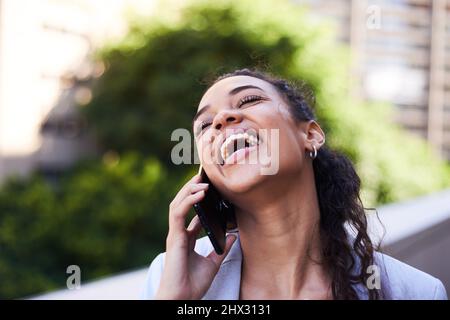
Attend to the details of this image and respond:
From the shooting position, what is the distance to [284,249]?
3.41 feet

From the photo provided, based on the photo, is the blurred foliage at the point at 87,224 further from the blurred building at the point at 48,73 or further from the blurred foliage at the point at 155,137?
the blurred building at the point at 48,73

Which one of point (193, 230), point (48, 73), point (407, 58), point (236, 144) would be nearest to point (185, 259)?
point (193, 230)

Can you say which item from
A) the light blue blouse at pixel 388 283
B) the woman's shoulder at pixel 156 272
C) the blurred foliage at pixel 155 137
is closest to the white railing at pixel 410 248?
the woman's shoulder at pixel 156 272

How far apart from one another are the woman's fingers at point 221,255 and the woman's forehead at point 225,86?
0.73 ft

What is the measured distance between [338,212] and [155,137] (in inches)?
579

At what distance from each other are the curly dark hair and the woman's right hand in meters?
0.18

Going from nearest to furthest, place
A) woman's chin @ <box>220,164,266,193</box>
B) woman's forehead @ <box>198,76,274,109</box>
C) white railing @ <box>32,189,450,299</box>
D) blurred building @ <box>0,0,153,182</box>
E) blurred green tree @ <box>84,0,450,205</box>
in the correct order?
1. woman's chin @ <box>220,164,266,193</box>
2. woman's forehead @ <box>198,76,274,109</box>
3. white railing @ <box>32,189,450,299</box>
4. blurred building @ <box>0,0,153,182</box>
5. blurred green tree @ <box>84,0,450,205</box>

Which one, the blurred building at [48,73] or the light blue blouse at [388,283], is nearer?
the light blue blouse at [388,283]

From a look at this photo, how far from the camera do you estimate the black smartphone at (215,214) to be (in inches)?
40.5

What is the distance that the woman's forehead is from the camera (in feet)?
3.50

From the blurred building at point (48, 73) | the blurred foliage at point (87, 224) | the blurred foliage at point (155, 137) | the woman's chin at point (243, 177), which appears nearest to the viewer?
the woman's chin at point (243, 177)

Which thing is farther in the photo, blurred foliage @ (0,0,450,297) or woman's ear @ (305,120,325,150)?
blurred foliage @ (0,0,450,297)

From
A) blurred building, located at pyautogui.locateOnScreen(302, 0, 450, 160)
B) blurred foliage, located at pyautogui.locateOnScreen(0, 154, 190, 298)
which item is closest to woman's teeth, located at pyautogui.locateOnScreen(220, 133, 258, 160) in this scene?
blurred foliage, located at pyautogui.locateOnScreen(0, 154, 190, 298)

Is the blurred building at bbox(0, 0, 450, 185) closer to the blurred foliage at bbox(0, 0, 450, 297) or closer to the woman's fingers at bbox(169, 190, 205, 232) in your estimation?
the blurred foliage at bbox(0, 0, 450, 297)
